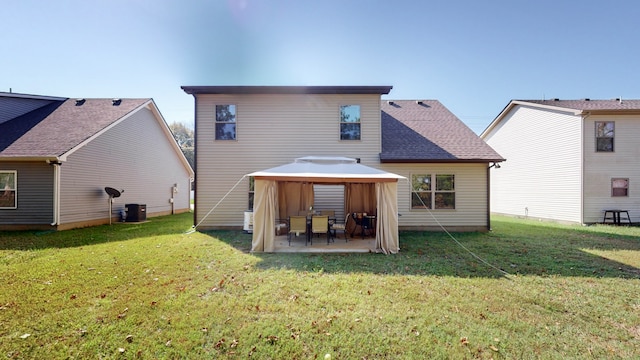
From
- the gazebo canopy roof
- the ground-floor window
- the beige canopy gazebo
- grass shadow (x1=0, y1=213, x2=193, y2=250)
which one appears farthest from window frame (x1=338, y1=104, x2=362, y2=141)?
grass shadow (x1=0, y1=213, x2=193, y2=250)

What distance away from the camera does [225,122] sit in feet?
34.6

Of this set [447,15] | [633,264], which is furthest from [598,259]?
[447,15]

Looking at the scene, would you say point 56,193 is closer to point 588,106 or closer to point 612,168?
point 612,168

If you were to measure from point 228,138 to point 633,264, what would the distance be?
41.8ft

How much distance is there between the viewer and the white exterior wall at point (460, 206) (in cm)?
1049

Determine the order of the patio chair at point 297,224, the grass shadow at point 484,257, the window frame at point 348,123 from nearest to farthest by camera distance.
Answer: the grass shadow at point 484,257 → the patio chair at point 297,224 → the window frame at point 348,123

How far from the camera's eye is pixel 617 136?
1254cm

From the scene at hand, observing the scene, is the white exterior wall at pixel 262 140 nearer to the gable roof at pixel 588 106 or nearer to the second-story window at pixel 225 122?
the second-story window at pixel 225 122

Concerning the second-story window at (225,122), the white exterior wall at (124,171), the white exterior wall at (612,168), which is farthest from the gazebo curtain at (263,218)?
the white exterior wall at (612,168)

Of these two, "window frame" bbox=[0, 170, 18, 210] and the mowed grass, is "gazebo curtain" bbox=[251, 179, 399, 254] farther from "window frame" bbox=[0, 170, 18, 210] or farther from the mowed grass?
"window frame" bbox=[0, 170, 18, 210]

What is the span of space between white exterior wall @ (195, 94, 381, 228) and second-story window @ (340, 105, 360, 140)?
178 mm

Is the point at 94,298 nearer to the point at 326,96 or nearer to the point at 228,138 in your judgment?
the point at 228,138

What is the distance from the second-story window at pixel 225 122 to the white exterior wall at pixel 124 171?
6279 mm

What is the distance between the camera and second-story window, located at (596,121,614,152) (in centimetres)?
1255
